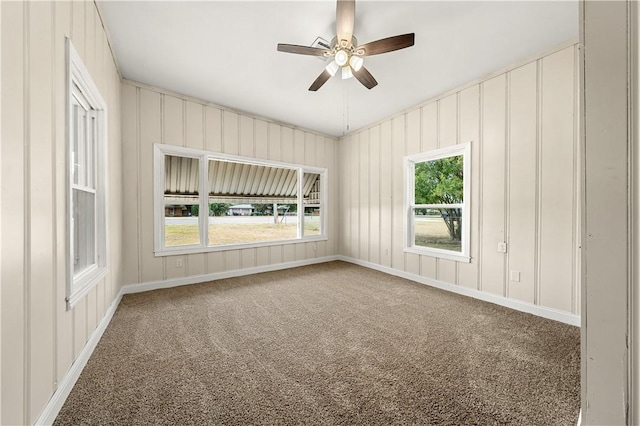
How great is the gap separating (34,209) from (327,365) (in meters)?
1.87

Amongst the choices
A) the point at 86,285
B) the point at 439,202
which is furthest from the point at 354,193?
the point at 86,285

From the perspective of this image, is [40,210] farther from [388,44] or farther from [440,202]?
[440,202]

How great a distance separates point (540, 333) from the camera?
7.31 ft

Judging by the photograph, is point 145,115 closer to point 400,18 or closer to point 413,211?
point 400,18

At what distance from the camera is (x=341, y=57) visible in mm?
2154

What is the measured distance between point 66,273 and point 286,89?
2994 millimetres

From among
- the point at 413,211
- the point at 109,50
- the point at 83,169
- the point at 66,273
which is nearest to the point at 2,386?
the point at 66,273

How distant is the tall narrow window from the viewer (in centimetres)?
185

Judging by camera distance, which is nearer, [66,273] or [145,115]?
[66,273]

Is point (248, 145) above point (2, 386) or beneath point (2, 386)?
above

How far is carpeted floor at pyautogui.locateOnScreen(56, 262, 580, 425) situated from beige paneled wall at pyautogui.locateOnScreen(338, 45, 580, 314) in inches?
18.2

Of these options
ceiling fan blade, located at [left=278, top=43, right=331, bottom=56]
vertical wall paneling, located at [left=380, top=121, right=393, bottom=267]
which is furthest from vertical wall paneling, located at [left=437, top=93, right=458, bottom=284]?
ceiling fan blade, located at [left=278, top=43, right=331, bottom=56]

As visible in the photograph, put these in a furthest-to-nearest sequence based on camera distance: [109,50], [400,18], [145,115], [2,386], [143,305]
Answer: [145,115] < [143,305] < [109,50] < [400,18] < [2,386]

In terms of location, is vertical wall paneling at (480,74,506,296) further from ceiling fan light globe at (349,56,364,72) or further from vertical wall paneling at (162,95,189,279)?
vertical wall paneling at (162,95,189,279)
